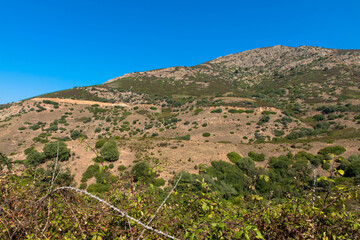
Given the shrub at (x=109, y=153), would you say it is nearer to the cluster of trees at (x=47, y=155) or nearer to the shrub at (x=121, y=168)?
the shrub at (x=121, y=168)

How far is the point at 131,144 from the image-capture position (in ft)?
95.8

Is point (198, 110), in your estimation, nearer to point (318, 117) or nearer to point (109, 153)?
point (318, 117)

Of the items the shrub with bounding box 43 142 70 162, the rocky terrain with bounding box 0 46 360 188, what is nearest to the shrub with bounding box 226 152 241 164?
the rocky terrain with bounding box 0 46 360 188

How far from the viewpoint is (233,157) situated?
25.8 metres

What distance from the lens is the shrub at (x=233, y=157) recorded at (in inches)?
988

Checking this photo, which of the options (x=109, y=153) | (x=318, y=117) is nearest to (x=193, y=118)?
(x=109, y=153)

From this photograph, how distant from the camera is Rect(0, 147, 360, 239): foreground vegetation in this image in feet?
8.53

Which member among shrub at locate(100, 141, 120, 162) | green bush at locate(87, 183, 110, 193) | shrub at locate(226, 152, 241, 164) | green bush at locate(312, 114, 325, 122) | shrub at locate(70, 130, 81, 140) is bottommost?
green bush at locate(312, 114, 325, 122)

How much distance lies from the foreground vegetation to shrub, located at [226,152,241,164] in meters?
0.04

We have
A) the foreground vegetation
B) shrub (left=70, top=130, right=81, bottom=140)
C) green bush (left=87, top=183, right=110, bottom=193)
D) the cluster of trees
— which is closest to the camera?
the foreground vegetation

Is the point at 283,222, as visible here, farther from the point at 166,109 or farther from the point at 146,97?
the point at 146,97

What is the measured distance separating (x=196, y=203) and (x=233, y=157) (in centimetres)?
2354

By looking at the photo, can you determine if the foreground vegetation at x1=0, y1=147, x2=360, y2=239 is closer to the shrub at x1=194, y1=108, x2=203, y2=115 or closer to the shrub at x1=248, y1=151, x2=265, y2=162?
the shrub at x1=248, y1=151, x2=265, y2=162

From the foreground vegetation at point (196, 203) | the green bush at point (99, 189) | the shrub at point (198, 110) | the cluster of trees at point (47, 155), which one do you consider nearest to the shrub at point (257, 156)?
the foreground vegetation at point (196, 203)
